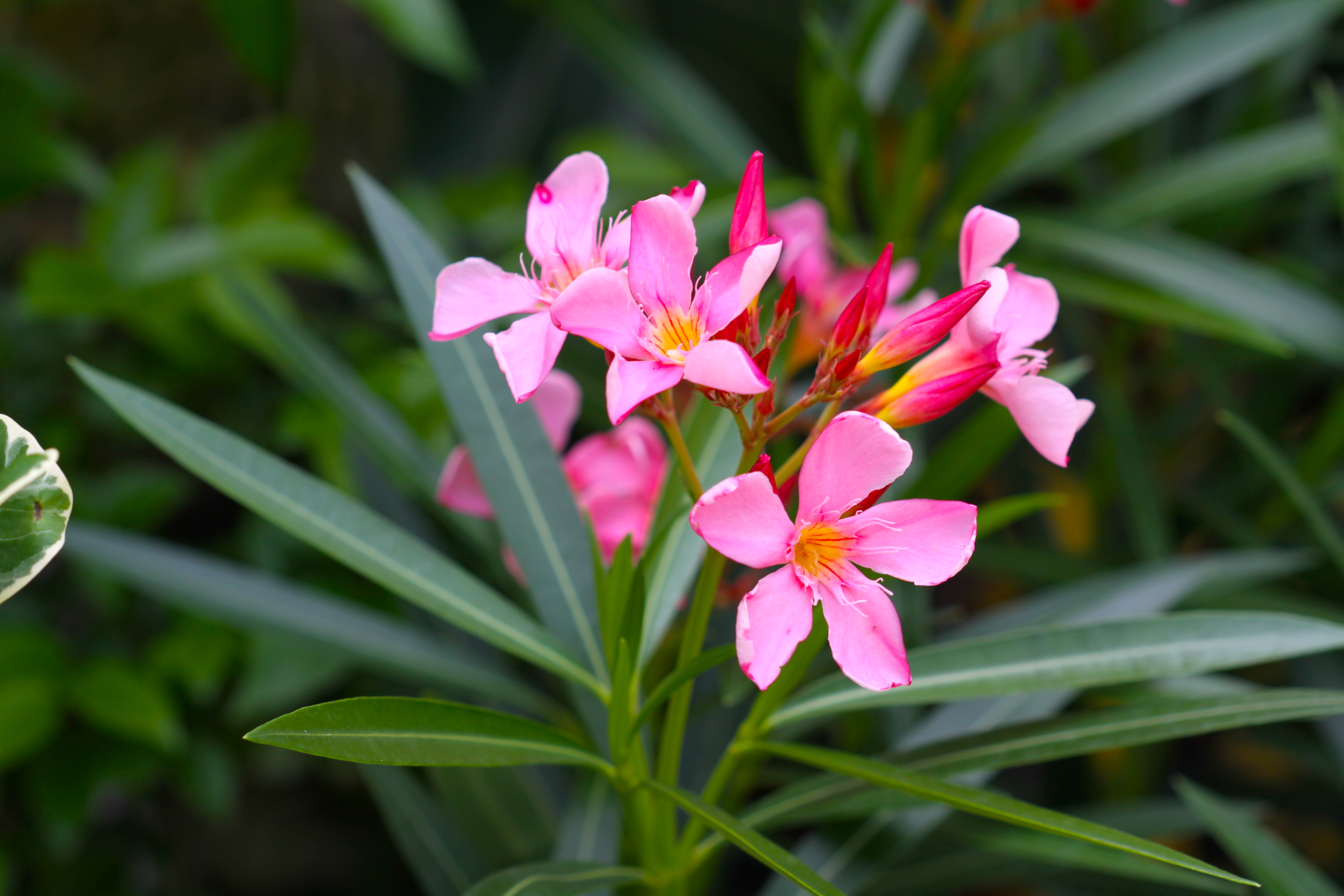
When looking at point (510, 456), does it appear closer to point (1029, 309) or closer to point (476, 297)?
point (476, 297)

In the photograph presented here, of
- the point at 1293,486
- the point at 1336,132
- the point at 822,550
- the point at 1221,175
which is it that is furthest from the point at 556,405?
the point at 1221,175

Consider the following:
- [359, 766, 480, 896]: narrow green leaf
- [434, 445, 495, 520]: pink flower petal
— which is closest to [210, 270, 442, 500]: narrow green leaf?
[434, 445, 495, 520]: pink flower petal

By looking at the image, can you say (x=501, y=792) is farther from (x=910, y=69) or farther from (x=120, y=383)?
(x=910, y=69)

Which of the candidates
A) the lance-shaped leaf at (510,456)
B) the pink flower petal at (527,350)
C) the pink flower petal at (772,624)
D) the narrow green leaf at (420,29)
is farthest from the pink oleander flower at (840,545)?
the narrow green leaf at (420,29)

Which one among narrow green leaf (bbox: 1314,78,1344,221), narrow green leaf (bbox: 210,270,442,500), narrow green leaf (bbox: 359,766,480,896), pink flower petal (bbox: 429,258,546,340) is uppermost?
narrow green leaf (bbox: 1314,78,1344,221)

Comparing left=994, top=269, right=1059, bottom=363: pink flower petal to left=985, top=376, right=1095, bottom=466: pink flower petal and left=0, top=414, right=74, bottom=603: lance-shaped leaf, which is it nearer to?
left=985, top=376, right=1095, bottom=466: pink flower petal
